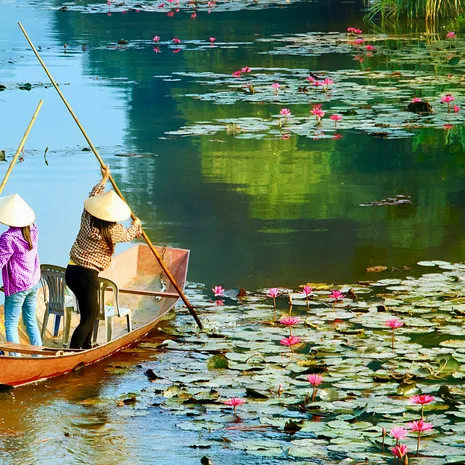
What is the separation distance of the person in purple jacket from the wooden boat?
0.33m

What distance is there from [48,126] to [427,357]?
31.8ft

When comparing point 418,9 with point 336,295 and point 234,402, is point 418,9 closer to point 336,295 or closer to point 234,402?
point 336,295

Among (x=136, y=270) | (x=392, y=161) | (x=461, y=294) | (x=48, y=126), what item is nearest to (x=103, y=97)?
(x=48, y=126)

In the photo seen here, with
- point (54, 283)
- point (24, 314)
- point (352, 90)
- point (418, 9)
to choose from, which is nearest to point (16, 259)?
point (24, 314)

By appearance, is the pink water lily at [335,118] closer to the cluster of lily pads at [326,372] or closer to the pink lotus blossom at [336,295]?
the cluster of lily pads at [326,372]

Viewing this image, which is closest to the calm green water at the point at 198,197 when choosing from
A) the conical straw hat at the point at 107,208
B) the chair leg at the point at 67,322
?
the chair leg at the point at 67,322

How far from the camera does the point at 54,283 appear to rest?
7.07 m

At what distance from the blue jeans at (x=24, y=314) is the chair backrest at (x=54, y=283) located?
29cm

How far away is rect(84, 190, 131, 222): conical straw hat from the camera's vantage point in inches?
263

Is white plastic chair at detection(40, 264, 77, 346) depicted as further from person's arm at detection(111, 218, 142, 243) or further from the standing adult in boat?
person's arm at detection(111, 218, 142, 243)

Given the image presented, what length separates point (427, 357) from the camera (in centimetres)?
641

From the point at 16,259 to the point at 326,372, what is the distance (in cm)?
195

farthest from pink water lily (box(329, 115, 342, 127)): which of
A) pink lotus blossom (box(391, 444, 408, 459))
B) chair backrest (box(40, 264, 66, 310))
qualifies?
pink lotus blossom (box(391, 444, 408, 459))

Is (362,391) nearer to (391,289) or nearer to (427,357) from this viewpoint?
(427,357)
